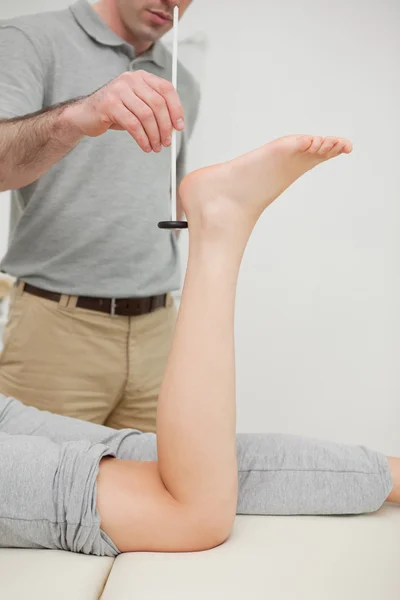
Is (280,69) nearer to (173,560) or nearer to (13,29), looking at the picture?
(13,29)

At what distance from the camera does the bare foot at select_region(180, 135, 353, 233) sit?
98 cm

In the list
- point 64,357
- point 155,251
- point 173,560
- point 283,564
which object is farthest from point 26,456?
point 155,251

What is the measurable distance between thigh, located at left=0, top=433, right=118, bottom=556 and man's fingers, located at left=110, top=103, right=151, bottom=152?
1.65ft

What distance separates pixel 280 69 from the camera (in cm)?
227

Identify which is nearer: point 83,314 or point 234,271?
point 234,271

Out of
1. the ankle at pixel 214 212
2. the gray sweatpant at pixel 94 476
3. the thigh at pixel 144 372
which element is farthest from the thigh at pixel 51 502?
the thigh at pixel 144 372

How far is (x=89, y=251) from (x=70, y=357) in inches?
10.4

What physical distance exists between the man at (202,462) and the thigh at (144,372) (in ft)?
2.03

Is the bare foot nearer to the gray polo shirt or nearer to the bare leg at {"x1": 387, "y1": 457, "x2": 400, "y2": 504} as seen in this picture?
the bare leg at {"x1": 387, "y1": 457, "x2": 400, "y2": 504}

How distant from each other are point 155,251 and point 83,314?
25 centimetres

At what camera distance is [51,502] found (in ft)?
3.00

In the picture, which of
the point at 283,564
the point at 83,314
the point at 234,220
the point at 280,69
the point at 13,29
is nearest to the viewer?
the point at 283,564

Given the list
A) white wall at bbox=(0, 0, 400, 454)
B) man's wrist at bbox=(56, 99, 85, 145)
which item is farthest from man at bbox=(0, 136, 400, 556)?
white wall at bbox=(0, 0, 400, 454)

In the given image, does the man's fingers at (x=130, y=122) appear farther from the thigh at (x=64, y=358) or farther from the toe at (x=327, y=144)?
the thigh at (x=64, y=358)
